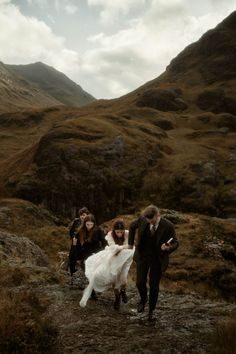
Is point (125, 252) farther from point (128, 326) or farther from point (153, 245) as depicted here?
point (128, 326)

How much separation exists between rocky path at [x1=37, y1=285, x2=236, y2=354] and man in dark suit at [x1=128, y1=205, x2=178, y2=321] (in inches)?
30.9

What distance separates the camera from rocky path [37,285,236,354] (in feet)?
31.3

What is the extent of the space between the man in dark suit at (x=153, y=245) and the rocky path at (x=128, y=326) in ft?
2.58

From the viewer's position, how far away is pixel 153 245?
1070cm

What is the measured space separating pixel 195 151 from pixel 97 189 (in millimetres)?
25348

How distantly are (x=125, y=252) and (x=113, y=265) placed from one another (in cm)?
48

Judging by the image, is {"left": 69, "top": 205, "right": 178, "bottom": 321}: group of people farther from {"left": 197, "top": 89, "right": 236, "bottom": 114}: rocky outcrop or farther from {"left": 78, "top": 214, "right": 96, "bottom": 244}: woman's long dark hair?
{"left": 197, "top": 89, "right": 236, "bottom": 114}: rocky outcrop

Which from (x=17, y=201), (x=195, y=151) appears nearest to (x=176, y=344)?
(x=17, y=201)

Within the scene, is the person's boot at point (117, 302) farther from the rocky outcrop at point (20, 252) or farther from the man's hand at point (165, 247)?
the rocky outcrop at point (20, 252)

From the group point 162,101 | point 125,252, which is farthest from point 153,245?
point 162,101

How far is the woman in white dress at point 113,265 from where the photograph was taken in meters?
12.0

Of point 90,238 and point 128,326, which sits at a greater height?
point 90,238

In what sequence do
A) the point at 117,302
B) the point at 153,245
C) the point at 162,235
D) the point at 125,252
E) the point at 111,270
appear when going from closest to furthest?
the point at 162,235
the point at 153,245
the point at 111,270
the point at 125,252
the point at 117,302

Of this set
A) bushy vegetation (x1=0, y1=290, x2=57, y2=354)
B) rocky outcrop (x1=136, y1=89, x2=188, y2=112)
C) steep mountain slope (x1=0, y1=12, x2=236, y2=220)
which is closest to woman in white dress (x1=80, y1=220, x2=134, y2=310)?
bushy vegetation (x1=0, y1=290, x2=57, y2=354)
